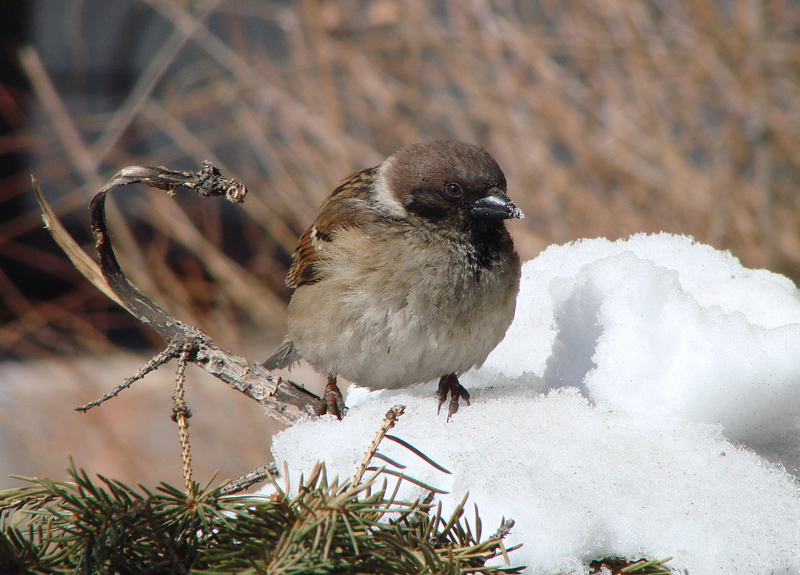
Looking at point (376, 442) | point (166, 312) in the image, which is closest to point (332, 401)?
point (166, 312)

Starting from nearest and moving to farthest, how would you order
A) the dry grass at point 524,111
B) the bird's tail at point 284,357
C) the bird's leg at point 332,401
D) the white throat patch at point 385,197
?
the bird's leg at point 332,401
the white throat patch at point 385,197
the bird's tail at point 284,357
the dry grass at point 524,111

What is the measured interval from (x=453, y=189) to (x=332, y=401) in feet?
1.80

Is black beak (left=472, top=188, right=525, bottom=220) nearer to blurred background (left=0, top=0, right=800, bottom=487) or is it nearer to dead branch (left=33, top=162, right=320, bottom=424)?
dead branch (left=33, top=162, right=320, bottom=424)

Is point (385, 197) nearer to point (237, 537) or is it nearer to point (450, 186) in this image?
point (450, 186)

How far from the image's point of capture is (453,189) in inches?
64.2

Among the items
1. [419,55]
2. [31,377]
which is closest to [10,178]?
[31,377]

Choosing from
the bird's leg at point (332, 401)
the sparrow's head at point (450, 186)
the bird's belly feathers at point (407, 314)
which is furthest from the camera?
the sparrow's head at point (450, 186)

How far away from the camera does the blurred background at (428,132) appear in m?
3.03

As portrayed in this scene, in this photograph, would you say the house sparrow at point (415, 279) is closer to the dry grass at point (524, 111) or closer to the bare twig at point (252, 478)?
the bare twig at point (252, 478)

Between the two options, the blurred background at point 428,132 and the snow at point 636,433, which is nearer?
the snow at point 636,433

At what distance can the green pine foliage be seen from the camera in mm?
653

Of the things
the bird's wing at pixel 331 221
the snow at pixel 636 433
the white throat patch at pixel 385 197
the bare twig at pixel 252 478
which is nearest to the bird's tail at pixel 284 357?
the bird's wing at pixel 331 221

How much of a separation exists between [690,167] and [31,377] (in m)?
3.88

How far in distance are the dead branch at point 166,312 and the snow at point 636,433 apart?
13cm
